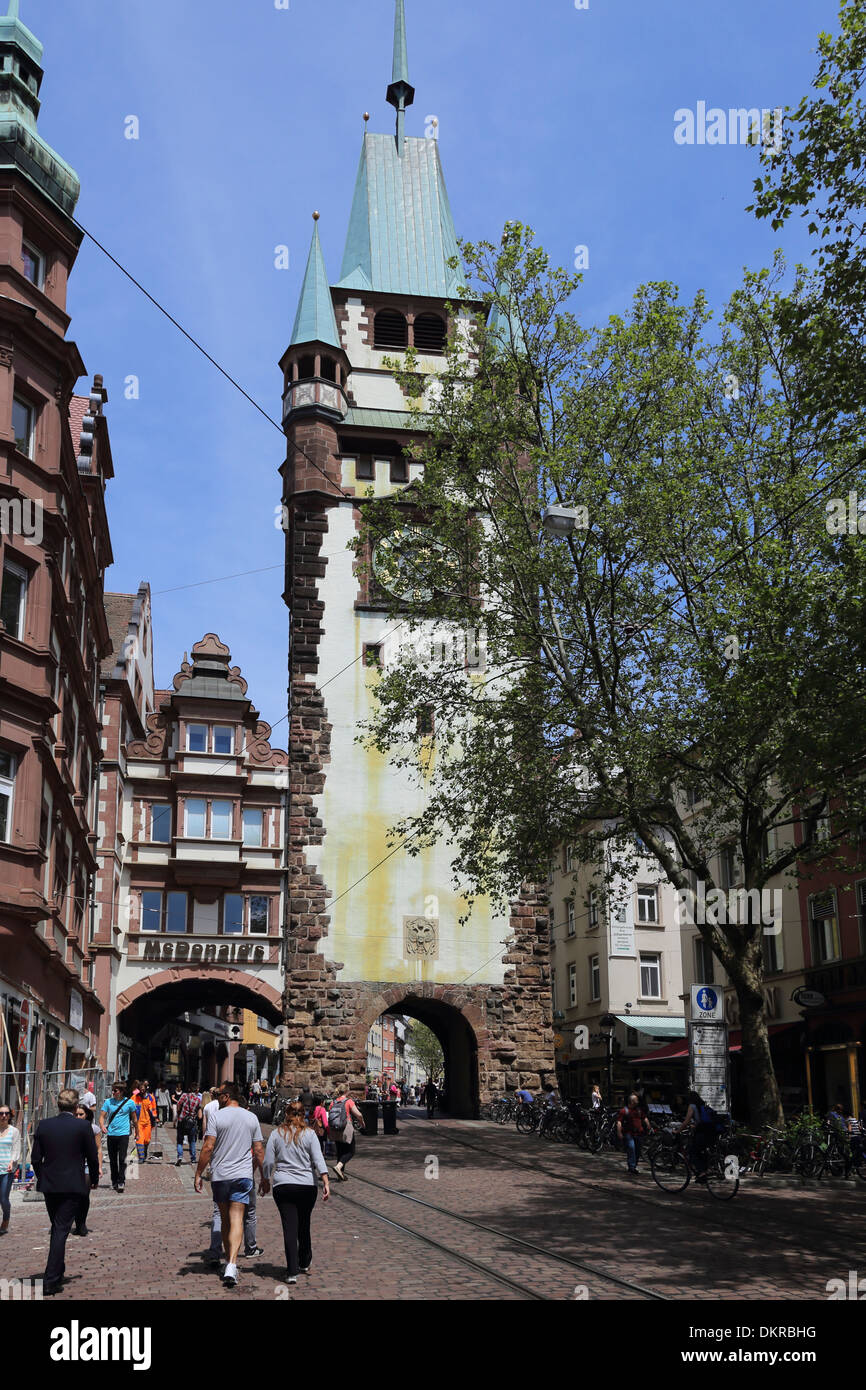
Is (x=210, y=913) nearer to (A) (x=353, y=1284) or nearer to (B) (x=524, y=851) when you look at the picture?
(B) (x=524, y=851)

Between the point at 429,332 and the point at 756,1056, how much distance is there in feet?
87.6

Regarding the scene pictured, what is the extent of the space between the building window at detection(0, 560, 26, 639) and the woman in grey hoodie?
1313 cm

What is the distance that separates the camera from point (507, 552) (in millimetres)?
25453

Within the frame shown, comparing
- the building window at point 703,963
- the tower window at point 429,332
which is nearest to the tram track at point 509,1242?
the building window at point 703,963

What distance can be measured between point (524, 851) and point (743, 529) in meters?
6.86

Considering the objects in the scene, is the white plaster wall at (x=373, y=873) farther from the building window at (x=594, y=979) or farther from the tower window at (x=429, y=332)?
the building window at (x=594, y=979)

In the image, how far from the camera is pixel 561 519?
23.2m

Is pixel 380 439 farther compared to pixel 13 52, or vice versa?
pixel 380 439

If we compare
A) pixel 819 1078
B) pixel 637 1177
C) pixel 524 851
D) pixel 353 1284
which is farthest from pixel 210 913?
pixel 353 1284

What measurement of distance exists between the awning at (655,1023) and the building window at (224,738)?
675 inches

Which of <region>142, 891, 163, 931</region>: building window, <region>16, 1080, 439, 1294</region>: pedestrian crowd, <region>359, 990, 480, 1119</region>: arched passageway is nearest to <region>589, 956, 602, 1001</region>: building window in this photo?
<region>359, 990, 480, 1119</region>: arched passageway

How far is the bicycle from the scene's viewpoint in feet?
62.1

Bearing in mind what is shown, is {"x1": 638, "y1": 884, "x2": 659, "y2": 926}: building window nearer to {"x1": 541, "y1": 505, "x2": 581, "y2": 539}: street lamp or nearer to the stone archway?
the stone archway

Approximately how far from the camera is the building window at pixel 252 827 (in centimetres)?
4847
